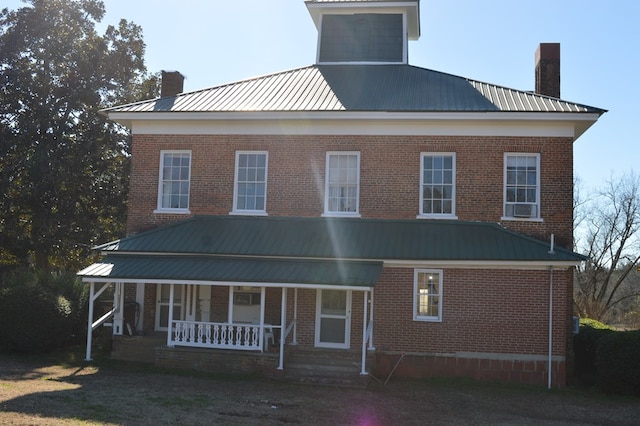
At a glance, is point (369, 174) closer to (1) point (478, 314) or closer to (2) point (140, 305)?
(1) point (478, 314)

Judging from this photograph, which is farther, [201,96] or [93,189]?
[93,189]

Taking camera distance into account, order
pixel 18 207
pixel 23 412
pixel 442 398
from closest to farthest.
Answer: pixel 23 412 → pixel 442 398 → pixel 18 207

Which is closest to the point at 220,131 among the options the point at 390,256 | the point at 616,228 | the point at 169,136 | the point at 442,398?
the point at 169,136

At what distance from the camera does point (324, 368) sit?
17.3m

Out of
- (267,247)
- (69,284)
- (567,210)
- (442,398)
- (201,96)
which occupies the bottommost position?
(442,398)

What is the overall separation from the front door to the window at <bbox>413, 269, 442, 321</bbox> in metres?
1.84

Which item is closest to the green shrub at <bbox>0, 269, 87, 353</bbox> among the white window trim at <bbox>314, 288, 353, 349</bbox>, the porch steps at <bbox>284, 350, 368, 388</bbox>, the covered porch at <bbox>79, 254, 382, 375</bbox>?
the covered porch at <bbox>79, 254, 382, 375</bbox>

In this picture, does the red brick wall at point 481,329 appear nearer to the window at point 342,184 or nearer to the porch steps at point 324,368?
the porch steps at point 324,368

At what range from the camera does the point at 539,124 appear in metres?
19.3

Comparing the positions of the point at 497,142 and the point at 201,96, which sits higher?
the point at 201,96

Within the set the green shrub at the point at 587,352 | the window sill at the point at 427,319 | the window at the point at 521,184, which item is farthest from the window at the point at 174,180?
the green shrub at the point at 587,352

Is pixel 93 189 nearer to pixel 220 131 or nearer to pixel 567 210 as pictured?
pixel 220 131

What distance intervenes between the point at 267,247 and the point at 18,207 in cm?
1597

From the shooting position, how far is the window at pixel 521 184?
1934cm
